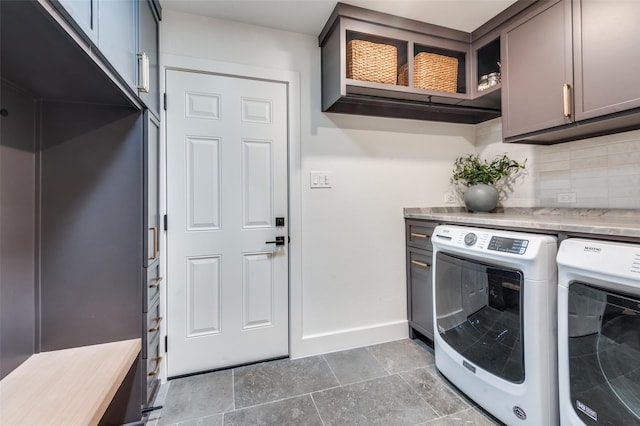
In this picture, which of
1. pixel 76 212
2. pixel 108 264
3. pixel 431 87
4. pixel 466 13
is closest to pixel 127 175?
pixel 76 212

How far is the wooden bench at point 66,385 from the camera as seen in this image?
89 centimetres

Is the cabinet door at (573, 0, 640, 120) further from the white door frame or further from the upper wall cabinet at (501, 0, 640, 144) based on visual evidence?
the white door frame

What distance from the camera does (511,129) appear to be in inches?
71.0

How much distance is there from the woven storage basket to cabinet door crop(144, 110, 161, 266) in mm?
1248

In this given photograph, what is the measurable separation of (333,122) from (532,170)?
155cm

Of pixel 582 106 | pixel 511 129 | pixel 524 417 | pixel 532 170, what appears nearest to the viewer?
pixel 524 417

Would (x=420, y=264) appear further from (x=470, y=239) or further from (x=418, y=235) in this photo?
(x=470, y=239)

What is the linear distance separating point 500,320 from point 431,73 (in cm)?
163

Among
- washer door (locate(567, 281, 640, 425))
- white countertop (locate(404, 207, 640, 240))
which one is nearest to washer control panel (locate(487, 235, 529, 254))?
white countertop (locate(404, 207, 640, 240))

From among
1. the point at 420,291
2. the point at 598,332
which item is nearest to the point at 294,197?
the point at 420,291

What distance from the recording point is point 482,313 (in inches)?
58.2

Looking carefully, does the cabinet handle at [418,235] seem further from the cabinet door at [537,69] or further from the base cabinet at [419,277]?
the cabinet door at [537,69]

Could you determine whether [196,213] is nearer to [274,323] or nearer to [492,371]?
[274,323]

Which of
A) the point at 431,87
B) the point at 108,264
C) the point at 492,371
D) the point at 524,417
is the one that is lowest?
the point at 524,417
